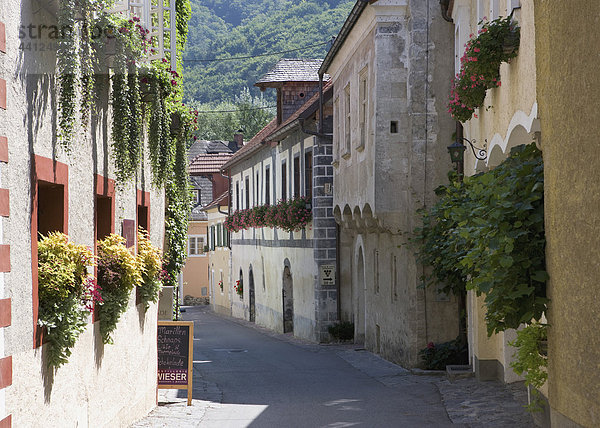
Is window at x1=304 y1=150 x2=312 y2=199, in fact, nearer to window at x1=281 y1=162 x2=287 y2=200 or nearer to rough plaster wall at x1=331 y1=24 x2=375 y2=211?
window at x1=281 y1=162 x2=287 y2=200

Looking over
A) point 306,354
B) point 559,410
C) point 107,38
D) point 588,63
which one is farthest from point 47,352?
point 306,354

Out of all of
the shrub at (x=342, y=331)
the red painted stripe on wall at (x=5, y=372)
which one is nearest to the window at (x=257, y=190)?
the shrub at (x=342, y=331)

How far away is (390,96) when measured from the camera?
17.7m

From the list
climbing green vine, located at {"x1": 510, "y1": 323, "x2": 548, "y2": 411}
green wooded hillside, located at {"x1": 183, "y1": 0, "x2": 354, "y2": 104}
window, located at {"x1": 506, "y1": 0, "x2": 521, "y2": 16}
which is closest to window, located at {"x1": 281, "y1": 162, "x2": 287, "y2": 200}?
window, located at {"x1": 506, "y1": 0, "x2": 521, "y2": 16}

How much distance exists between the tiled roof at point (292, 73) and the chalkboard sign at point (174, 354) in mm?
18985

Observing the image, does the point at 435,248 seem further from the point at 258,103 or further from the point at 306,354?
the point at 258,103

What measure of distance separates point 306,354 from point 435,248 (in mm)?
8701

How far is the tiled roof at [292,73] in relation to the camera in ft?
106

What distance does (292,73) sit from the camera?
32.6 metres

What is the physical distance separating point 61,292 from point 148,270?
179 inches

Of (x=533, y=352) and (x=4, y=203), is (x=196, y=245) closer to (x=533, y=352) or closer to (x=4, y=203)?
(x=533, y=352)

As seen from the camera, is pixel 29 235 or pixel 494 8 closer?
pixel 29 235

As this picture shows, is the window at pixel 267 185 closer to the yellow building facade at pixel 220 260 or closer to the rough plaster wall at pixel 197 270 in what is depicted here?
the yellow building facade at pixel 220 260

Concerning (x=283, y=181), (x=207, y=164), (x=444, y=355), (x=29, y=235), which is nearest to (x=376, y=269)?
(x=444, y=355)
